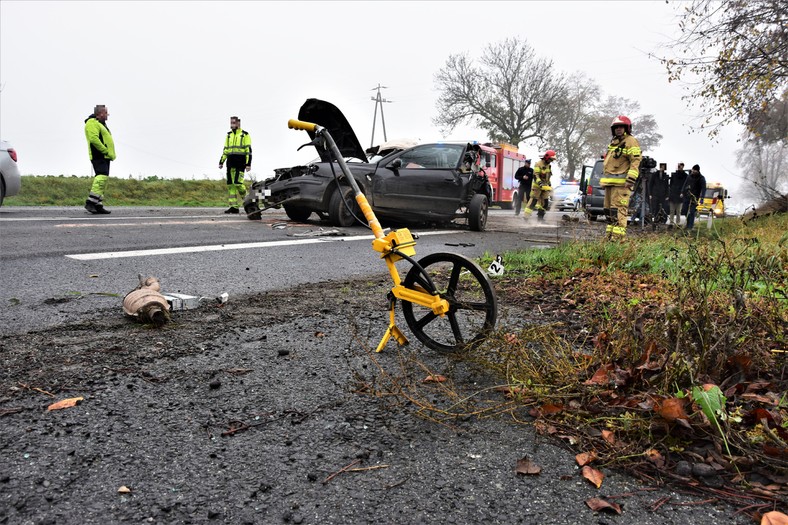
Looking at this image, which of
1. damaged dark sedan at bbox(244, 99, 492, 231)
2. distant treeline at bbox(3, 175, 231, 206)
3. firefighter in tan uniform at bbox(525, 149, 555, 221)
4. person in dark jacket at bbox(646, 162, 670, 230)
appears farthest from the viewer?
person in dark jacket at bbox(646, 162, 670, 230)

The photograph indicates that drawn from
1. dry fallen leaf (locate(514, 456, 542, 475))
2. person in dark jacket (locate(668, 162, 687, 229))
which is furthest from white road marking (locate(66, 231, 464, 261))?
person in dark jacket (locate(668, 162, 687, 229))

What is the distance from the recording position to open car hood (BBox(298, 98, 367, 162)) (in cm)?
335

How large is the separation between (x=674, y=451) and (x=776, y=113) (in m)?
13.5

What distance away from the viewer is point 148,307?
351 centimetres

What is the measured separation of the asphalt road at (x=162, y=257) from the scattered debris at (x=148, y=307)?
362 mm

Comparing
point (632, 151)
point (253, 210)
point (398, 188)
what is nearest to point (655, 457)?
point (632, 151)

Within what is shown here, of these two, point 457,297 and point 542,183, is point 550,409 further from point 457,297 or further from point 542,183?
point 542,183

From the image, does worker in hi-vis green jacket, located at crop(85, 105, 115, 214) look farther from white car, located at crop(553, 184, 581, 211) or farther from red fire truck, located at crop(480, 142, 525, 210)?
white car, located at crop(553, 184, 581, 211)

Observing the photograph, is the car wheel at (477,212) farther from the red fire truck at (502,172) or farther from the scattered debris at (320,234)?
the red fire truck at (502,172)

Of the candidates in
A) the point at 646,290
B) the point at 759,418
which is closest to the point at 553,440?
the point at 759,418

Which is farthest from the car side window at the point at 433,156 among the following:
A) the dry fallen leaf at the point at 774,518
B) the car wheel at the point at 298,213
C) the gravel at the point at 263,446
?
the dry fallen leaf at the point at 774,518

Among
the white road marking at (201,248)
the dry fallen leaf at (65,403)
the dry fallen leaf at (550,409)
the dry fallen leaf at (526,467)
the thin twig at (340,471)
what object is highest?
the white road marking at (201,248)

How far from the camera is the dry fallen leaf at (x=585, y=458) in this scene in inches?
78.7

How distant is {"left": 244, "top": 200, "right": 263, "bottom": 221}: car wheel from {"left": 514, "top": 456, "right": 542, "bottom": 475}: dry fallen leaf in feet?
32.8
